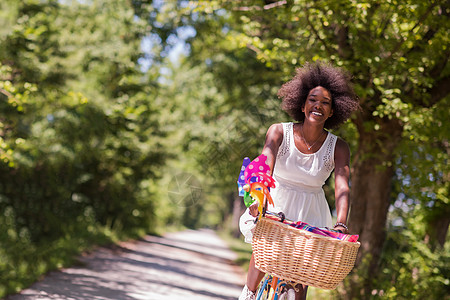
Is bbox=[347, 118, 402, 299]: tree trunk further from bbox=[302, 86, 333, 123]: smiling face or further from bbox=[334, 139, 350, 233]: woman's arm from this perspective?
bbox=[302, 86, 333, 123]: smiling face

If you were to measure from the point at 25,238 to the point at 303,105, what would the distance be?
34.0 ft

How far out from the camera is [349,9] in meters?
7.02

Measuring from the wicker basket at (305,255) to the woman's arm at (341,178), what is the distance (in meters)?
0.46

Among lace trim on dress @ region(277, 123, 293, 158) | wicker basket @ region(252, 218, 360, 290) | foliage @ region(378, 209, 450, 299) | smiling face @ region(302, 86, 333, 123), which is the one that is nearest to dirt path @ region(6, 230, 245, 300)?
foliage @ region(378, 209, 450, 299)

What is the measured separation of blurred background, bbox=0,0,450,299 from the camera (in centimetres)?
730

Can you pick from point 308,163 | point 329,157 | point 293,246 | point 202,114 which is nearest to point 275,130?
point 308,163

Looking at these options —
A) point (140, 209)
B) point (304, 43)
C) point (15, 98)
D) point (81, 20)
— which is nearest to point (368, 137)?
point (304, 43)

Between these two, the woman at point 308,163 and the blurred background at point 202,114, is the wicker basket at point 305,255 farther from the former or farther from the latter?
the blurred background at point 202,114

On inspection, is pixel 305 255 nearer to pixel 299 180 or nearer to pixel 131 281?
pixel 299 180

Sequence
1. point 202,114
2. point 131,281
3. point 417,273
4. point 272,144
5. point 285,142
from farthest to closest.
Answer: point 202,114, point 131,281, point 417,273, point 285,142, point 272,144

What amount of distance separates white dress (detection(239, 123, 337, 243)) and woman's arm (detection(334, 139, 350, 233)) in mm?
45

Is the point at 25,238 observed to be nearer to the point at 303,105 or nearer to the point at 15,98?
the point at 15,98

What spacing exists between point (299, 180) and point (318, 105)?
55cm

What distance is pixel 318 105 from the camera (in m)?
3.94
